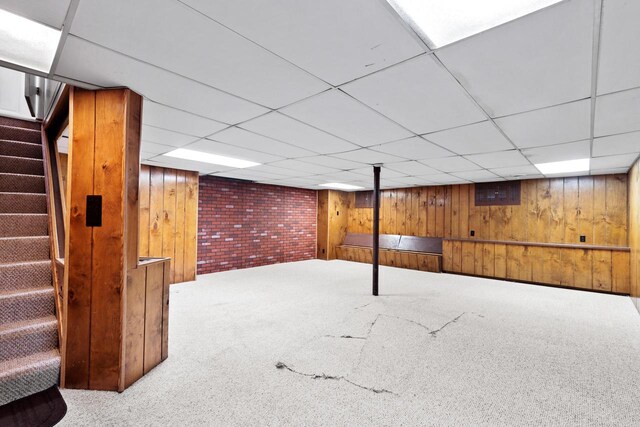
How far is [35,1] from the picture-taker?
1266 mm

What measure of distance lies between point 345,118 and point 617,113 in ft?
→ 7.31

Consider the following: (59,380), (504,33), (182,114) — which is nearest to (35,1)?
(182,114)

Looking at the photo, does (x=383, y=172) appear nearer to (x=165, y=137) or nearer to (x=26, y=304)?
(x=165, y=137)

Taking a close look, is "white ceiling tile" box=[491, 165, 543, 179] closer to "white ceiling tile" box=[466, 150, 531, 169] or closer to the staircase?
"white ceiling tile" box=[466, 150, 531, 169]

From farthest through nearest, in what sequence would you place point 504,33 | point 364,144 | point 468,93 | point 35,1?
point 364,144 → point 468,93 → point 504,33 → point 35,1

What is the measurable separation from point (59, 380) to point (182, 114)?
7.45 feet

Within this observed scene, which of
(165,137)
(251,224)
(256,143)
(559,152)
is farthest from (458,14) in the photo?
(251,224)

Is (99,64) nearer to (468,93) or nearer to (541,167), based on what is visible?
(468,93)

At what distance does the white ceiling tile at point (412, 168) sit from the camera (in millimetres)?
4827

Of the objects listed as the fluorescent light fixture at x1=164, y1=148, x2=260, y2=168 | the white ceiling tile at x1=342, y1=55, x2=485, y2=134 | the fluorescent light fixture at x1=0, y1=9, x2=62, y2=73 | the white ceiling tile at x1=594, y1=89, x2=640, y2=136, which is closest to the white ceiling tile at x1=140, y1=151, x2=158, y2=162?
the fluorescent light fixture at x1=164, y1=148, x2=260, y2=168

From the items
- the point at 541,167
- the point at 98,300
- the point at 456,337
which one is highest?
the point at 541,167

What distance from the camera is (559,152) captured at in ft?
12.6

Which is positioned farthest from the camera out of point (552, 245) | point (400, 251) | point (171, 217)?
point (400, 251)

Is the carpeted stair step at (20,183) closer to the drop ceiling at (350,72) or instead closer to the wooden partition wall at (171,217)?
the drop ceiling at (350,72)
